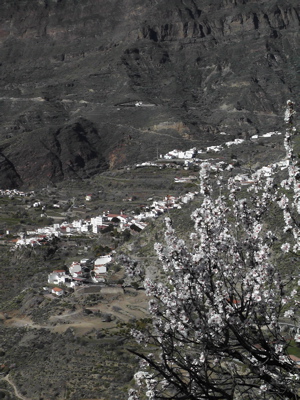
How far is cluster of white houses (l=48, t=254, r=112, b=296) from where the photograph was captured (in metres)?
33.3

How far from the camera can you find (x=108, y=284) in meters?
31.1

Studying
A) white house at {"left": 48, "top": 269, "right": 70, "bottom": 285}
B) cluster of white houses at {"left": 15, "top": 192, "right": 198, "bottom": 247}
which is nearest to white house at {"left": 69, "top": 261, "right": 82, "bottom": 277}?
white house at {"left": 48, "top": 269, "right": 70, "bottom": 285}

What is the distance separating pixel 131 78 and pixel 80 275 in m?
90.3

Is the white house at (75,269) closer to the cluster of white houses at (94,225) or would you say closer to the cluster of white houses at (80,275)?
the cluster of white houses at (80,275)

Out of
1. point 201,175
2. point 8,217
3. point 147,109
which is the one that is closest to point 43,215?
point 8,217

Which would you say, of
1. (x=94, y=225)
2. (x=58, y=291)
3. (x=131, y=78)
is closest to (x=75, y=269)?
(x=58, y=291)

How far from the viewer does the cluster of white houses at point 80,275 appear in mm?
33350

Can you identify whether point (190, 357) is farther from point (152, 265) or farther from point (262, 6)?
point (262, 6)

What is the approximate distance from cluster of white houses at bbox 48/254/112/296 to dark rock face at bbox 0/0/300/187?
171 feet

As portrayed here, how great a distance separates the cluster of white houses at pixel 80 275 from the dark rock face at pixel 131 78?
52270 mm

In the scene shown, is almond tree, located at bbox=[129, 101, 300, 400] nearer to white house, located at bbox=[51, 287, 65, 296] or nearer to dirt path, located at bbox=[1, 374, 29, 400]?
dirt path, located at bbox=[1, 374, 29, 400]

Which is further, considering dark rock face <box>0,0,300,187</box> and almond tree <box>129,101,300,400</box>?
dark rock face <box>0,0,300,187</box>

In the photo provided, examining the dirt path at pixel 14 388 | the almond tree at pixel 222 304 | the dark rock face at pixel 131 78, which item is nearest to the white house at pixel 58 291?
the dirt path at pixel 14 388

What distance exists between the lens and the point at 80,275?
35.5 metres
